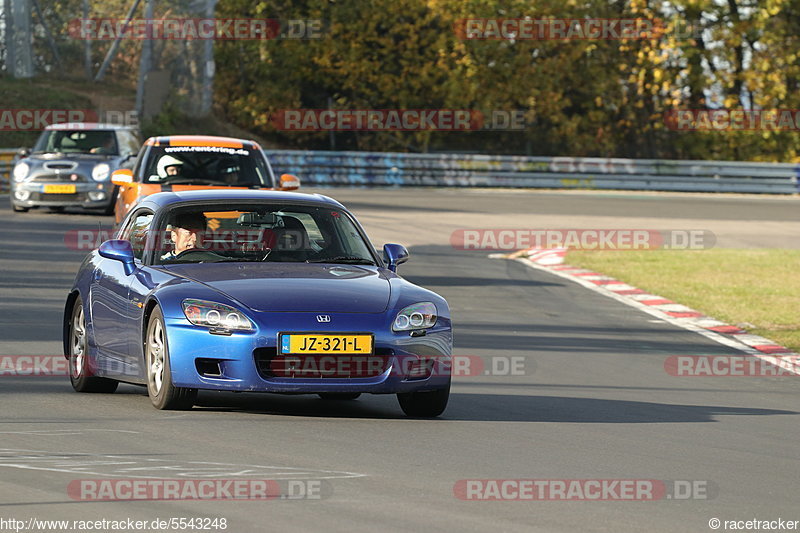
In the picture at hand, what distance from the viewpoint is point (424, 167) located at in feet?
141

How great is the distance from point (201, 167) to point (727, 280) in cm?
740

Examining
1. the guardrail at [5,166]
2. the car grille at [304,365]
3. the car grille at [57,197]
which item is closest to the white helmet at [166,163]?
the car grille at [57,197]

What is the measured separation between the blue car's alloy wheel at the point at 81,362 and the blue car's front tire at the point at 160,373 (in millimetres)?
982

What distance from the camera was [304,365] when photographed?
29.5 ft

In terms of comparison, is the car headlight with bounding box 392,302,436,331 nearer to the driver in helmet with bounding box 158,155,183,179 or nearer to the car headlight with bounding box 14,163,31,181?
the driver in helmet with bounding box 158,155,183,179

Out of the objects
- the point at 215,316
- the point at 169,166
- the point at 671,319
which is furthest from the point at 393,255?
the point at 169,166

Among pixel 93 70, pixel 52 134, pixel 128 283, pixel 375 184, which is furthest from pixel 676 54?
pixel 128 283

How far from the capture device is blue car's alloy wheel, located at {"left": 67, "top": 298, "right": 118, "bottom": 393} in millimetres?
10391

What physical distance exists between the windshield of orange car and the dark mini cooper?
8990mm

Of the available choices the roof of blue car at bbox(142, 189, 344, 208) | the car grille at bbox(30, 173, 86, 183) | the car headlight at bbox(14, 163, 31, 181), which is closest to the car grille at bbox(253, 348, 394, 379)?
the roof of blue car at bbox(142, 189, 344, 208)

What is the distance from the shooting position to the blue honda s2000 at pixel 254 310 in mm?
8969

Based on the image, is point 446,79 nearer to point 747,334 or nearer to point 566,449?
point 747,334

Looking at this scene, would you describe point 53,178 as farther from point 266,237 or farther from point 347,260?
point 347,260

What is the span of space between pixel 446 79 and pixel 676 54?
6861 millimetres
